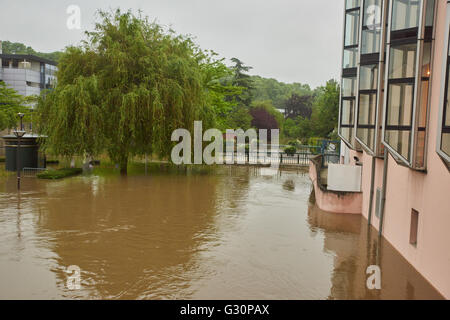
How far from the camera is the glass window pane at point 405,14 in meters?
9.64

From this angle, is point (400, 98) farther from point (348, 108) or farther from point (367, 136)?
point (348, 108)

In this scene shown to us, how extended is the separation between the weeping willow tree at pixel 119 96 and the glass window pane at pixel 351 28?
388 inches

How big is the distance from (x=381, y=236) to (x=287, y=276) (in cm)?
521

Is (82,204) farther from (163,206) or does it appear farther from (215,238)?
(215,238)

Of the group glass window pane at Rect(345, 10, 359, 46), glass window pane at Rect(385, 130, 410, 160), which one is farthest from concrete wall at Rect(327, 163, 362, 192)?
glass window pane at Rect(345, 10, 359, 46)

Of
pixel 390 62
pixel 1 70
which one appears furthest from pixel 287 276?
pixel 1 70

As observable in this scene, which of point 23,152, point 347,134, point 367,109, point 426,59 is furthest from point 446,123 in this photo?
point 23,152

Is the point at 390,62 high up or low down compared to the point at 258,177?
up

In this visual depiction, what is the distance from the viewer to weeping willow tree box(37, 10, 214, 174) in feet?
74.0

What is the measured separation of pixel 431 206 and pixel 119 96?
1819 cm

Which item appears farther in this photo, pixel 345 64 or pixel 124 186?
pixel 124 186

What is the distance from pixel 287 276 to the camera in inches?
356

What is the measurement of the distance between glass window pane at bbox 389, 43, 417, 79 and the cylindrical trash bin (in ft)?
74.8

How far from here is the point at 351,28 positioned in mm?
17875
